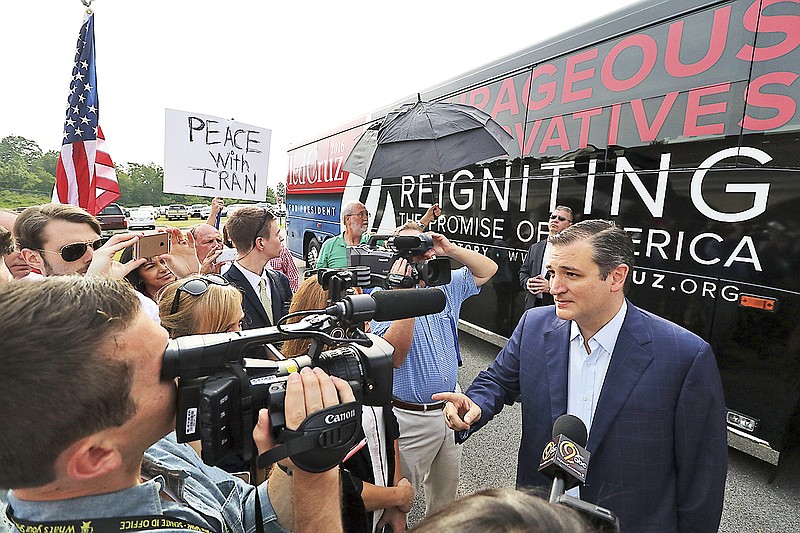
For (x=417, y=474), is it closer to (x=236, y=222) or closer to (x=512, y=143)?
(x=236, y=222)

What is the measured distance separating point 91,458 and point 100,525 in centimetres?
13

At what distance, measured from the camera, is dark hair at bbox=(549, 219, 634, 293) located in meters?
2.01

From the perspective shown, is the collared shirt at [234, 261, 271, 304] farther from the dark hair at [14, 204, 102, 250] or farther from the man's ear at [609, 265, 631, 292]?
the man's ear at [609, 265, 631, 292]

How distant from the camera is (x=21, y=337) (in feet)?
2.56

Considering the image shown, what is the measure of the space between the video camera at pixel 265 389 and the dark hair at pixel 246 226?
8.10 feet

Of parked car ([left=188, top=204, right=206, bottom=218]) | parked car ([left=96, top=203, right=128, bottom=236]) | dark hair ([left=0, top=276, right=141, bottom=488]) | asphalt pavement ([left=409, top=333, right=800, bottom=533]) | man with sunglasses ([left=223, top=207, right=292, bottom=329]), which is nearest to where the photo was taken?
dark hair ([left=0, top=276, right=141, bottom=488])

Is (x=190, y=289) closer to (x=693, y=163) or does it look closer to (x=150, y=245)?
(x=150, y=245)

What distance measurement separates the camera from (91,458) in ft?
2.82

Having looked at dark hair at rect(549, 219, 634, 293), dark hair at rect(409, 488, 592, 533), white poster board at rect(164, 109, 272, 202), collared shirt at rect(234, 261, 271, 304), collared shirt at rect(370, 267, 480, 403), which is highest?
white poster board at rect(164, 109, 272, 202)

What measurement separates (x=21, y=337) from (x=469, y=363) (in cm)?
563

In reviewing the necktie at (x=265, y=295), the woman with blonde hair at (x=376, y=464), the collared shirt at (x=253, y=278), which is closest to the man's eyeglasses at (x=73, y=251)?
the collared shirt at (x=253, y=278)

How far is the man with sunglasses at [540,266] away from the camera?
460 centimetres

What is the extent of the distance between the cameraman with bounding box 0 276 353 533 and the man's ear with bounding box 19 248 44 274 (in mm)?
2155

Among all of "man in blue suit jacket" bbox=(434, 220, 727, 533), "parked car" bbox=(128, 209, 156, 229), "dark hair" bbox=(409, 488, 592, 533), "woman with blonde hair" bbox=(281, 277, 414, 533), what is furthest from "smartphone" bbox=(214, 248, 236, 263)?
"parked car" bbox=(128, 209, 156, 229)
